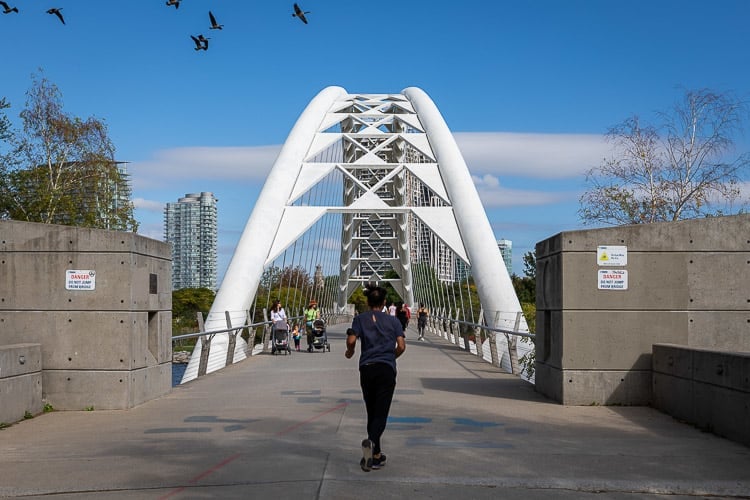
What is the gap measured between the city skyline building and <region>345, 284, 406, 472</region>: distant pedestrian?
145m

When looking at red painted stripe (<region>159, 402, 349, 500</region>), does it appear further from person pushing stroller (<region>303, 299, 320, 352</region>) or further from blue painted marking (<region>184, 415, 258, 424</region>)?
person pushing stroller (<region>303, 299, 320, 352</region>)

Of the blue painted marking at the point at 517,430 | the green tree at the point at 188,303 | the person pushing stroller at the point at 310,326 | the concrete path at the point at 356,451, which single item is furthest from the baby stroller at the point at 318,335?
the green tree at the point at 188,303

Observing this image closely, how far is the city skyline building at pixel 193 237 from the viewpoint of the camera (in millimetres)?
154500

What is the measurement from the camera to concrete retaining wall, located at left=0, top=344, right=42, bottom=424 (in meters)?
9.46

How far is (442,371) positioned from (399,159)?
1108 inches

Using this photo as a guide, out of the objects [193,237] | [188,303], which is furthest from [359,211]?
[193,237]

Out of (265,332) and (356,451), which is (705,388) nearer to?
(356,451)

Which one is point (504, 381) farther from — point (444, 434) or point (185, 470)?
point (185, 470)

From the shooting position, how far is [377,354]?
24.4 feet

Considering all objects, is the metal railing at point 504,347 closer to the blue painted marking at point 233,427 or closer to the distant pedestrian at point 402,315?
the distant pedestrian at point 402,315

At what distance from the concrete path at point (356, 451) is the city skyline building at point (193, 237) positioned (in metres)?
142

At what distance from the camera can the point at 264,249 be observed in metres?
25.4

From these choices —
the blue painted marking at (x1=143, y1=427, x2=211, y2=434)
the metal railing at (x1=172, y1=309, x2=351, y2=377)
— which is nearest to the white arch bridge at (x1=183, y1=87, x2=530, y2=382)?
the metal railing at (x1=172, y1=309, x2=351, y2=377)

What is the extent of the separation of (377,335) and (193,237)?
156 m
